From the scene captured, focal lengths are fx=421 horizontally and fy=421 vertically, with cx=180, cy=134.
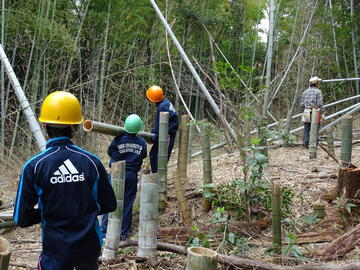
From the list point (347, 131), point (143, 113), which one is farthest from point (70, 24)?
point (347, 131)

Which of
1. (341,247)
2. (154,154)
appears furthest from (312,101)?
(341,247)

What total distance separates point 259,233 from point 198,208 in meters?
0.97

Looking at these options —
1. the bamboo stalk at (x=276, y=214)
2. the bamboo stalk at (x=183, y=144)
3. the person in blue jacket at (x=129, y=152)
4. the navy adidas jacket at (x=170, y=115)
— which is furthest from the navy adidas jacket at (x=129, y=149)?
the bamboo stalk at (x=276, y=214)

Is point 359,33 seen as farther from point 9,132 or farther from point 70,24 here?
point 9,132

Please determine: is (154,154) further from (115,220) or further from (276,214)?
(276,214)

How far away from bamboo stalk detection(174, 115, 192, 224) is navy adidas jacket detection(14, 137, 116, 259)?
2117mm

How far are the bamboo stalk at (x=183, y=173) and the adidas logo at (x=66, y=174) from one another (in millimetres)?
2192

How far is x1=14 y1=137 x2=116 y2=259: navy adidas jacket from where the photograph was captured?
2.01 m

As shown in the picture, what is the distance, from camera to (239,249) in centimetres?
321

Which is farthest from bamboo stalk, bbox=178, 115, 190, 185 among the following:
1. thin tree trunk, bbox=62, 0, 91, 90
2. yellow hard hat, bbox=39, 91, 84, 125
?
thin tree trunk, bbox=62, 0, 91, 90

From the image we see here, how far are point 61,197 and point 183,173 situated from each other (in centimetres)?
294

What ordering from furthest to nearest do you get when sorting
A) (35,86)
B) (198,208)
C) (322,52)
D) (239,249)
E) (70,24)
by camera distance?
(322,52) → (70,24) → (35,86) → (198,208) → (239,249)

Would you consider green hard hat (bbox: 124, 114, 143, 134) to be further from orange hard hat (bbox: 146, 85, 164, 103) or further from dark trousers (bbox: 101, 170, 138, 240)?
orange hard hat (bbox: 146, 85, 164, 103)

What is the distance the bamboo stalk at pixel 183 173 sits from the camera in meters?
4.25
